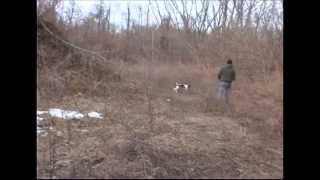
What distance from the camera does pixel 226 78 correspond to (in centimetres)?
1199

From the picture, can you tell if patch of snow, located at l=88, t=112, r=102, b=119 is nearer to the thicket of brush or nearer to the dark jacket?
the thicket of brush

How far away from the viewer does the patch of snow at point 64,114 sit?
10.1m

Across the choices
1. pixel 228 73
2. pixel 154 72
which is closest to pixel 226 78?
pixel 228 73

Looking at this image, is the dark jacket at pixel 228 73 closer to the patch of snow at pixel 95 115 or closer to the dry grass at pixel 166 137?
the dry grass at pixel 166 137

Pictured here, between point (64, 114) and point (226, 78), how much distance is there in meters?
4.59

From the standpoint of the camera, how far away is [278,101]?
45.5 ft

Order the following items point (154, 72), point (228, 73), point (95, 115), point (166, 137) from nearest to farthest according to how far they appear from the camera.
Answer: point (166, 137)
point (95, 115)
point (228, 73)
point (154, 72)

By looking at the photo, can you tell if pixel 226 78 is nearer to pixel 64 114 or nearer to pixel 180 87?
pixel 180 87

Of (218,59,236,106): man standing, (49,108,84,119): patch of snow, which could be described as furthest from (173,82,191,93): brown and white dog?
(49,108,84,119): patch of snow

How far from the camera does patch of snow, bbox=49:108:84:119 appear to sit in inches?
397
